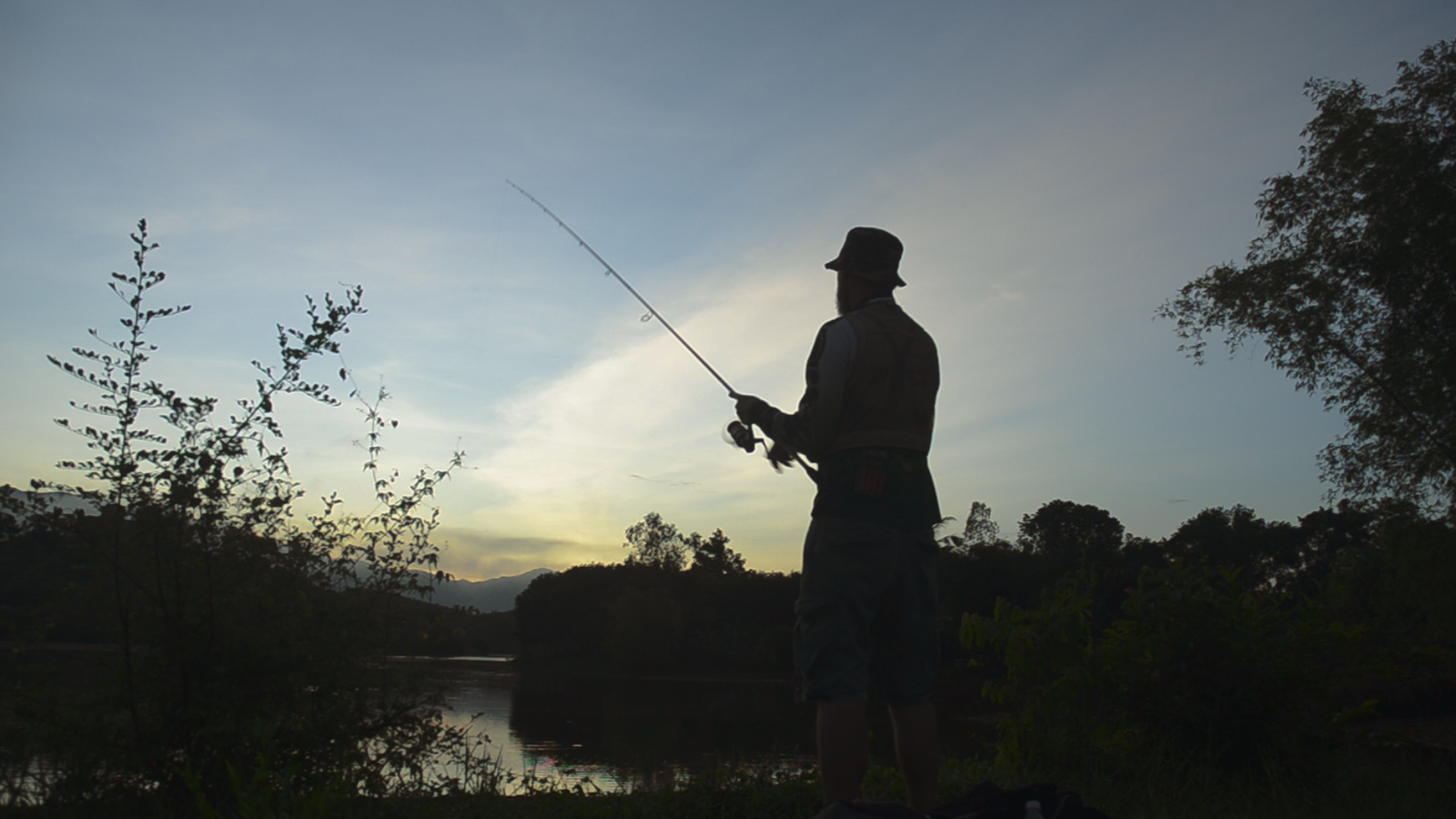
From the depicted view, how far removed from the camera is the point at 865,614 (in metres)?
2.56

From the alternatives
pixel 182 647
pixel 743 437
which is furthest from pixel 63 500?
pixel 743 437

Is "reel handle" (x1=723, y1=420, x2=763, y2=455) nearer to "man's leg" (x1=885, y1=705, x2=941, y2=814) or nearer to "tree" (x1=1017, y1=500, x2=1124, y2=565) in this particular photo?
→ "man's leg" (x1=885, y1=705, x2=941, y2=814)

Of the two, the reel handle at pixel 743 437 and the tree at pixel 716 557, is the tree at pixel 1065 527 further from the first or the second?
the reel handle at pixel 743 437

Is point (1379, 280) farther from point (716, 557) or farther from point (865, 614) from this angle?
point (716, 557)

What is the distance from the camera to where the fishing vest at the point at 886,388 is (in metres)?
2.76

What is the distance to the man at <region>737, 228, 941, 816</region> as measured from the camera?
2514mm

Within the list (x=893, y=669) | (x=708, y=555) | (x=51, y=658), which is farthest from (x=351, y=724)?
(x=708, y=555)

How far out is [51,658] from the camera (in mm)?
3148

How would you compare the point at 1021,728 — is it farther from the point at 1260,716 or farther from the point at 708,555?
the point at 708,555

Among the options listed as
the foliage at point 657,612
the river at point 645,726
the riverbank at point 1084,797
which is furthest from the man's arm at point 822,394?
the foliage at point 657,612

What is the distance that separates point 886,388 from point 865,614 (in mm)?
739

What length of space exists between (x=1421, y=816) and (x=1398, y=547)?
13325 mm

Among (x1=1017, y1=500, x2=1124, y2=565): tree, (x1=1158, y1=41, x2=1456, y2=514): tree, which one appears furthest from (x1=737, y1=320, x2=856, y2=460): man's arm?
(x1=1017, y1=500, x2=1124, y2=565): tree

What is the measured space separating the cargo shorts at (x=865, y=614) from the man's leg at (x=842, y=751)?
45 mm
